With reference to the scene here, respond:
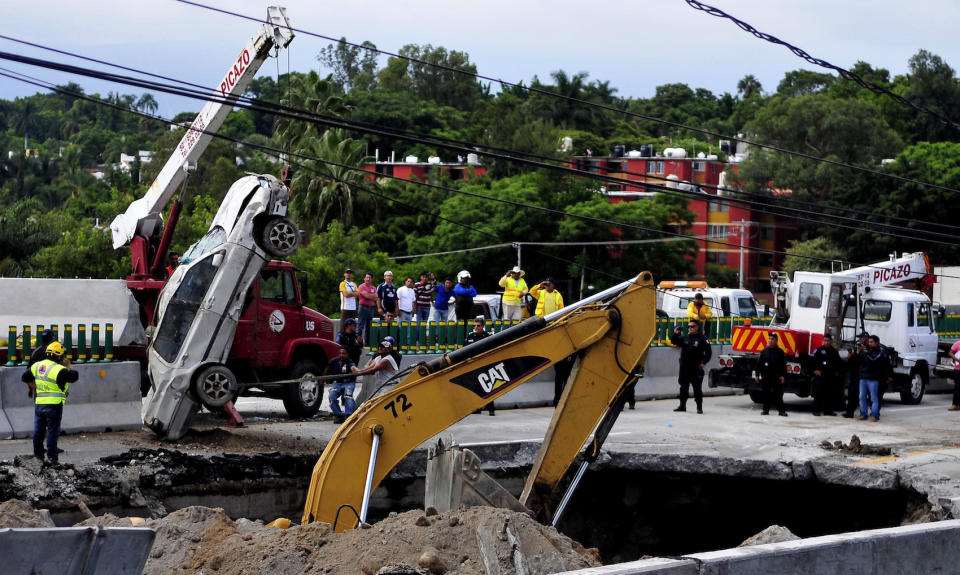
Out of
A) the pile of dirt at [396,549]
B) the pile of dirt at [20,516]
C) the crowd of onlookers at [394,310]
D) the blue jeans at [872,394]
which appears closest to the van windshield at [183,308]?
the crowd of onlookers at [394,310]

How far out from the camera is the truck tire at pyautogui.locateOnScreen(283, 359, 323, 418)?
18281mm

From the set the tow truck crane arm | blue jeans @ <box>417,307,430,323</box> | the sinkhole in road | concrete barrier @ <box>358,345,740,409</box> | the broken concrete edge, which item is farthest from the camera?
blue jeans @ <box>417,307,430,323</box>

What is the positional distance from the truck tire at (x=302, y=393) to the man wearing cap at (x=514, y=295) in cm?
572

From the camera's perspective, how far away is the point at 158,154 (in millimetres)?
72062

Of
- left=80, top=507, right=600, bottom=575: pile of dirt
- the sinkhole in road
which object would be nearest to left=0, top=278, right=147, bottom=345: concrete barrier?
the sinkhole in road

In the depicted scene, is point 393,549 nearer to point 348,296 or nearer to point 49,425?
point 49,425

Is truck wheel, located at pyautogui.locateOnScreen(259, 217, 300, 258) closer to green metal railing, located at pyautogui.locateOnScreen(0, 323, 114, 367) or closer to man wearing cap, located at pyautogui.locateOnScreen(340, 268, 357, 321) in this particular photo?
green metal railing, located at pyautogui.locateOnScreen(0, 323, 114, 367)

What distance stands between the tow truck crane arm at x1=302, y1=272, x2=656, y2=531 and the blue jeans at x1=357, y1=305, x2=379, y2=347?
11.1m

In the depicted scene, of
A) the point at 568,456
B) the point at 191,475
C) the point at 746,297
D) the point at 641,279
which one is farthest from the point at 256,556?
the point at 746,297

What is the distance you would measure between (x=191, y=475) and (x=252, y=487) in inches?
32.1

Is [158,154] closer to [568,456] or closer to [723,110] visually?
[568,456]

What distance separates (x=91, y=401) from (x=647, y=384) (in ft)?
40.1

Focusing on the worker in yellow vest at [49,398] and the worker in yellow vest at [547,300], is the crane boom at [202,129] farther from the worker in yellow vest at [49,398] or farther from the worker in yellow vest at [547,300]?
the worker in yellow vest at [547,300]

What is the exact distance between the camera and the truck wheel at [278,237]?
49.4 feet
